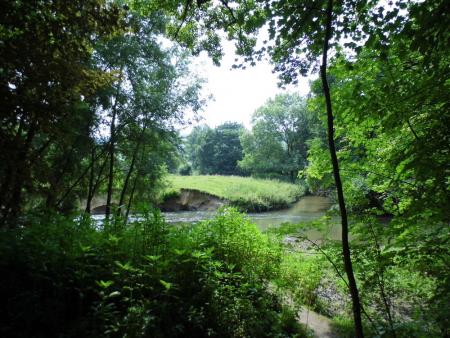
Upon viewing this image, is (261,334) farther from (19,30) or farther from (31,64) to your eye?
(19,30)

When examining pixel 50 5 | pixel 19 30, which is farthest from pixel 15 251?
pixel 50 5

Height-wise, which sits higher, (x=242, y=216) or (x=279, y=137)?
(x=279, y=137)

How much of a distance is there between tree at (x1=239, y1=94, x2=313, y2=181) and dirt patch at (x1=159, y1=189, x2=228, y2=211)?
1644cm

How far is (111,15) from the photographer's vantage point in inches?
164

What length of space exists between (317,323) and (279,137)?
38.4 m

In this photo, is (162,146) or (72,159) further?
(162,146)

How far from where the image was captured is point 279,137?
1644 inches

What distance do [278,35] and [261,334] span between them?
3603mm

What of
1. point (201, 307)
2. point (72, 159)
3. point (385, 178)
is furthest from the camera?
point (72, 159)

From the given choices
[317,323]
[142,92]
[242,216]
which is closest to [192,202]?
[142,92]

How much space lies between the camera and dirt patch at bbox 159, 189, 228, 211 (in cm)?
2389

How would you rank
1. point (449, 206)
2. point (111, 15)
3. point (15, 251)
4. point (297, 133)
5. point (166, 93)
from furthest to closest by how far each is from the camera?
point (297, 133), point (166, 93), point (111, 15), point (15, 251), point (449, 206)

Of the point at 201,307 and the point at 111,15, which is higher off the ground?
the point at 111,15

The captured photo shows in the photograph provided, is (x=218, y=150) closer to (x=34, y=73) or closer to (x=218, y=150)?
(x=218, y=150)
